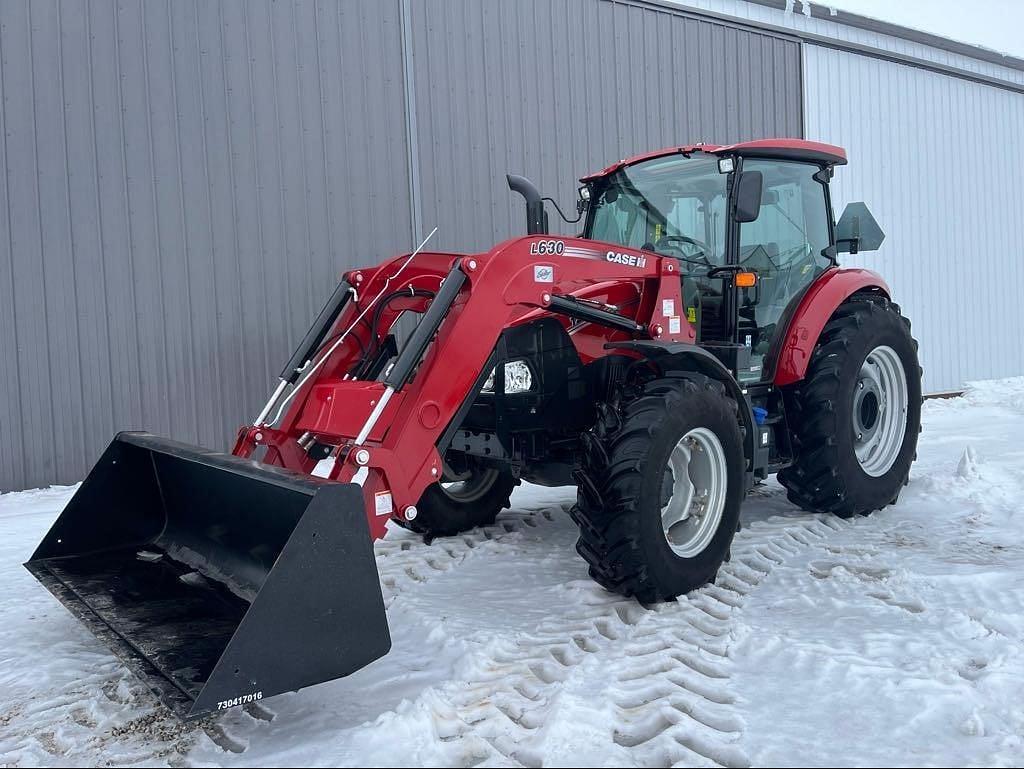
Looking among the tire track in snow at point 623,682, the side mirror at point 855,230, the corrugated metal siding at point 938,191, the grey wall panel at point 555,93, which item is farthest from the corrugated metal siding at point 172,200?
the corrugated metal siding at point 938,191

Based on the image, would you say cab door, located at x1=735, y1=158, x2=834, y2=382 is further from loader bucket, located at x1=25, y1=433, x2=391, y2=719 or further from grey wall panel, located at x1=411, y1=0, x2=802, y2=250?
grey wall panel, located at x1=411, y1=0, x2=802, y2=250

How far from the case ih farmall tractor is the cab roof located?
0.07 ft

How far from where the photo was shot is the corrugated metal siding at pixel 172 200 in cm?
672

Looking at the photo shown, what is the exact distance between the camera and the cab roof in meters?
4.73

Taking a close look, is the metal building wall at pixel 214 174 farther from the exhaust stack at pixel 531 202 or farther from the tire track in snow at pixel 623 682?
the tire track in snow at pixel 623 682

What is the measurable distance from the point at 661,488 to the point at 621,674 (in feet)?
3.09

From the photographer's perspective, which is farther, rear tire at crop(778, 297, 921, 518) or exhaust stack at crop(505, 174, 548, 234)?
rear tire at crop(778, 297, 921, 518)

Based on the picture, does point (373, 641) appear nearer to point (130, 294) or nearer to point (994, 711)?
point (994, 711)

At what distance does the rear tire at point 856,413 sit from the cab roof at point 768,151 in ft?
3.01

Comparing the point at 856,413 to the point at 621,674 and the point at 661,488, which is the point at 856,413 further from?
the point at 621,674

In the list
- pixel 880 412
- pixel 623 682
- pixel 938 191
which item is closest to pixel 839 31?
pixel 938 191

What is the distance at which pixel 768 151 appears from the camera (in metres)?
4.89

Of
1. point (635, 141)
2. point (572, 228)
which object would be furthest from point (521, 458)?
point (635, 141)

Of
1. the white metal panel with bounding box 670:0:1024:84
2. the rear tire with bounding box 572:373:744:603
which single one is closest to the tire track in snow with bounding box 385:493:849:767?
the rear tire with bounding box 572:373:744:603
